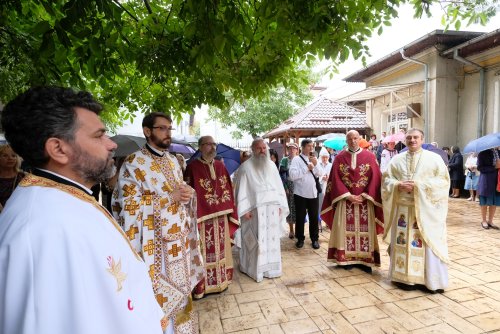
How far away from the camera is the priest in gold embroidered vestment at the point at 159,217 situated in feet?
9.24

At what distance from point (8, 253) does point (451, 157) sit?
12630 millimetres

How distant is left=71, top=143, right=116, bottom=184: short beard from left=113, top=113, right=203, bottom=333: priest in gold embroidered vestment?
1634 millimetres

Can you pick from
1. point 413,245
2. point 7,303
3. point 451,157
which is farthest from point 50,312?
point 451,157

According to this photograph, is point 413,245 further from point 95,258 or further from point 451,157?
point 451,157

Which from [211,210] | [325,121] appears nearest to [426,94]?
[325,121]

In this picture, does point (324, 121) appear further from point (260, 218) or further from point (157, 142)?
point (157, 142)

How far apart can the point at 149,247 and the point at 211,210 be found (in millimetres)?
1318

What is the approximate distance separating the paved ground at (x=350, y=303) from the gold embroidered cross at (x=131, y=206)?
1436 millimetres

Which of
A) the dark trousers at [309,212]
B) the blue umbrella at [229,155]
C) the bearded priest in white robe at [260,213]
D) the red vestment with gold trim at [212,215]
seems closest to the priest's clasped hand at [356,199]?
the bearded priest in white robe at [260,213]

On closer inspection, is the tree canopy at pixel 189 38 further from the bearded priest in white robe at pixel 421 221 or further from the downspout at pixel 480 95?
the downspout at pixel 480 95

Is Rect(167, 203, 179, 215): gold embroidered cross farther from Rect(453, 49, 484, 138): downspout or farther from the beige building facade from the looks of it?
Rect(453, 49, 484, 138): downspout

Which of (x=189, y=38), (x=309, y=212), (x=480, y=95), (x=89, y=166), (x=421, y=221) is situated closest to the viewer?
(x=89, y=166)

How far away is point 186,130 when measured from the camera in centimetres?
4138

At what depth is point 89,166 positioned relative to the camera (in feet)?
4.00
